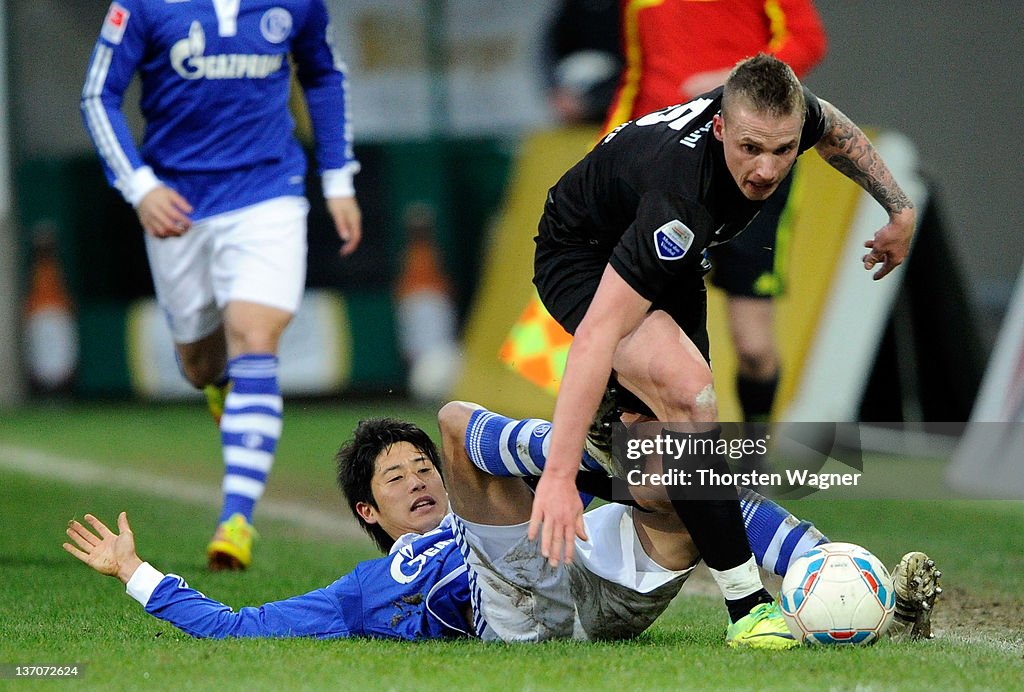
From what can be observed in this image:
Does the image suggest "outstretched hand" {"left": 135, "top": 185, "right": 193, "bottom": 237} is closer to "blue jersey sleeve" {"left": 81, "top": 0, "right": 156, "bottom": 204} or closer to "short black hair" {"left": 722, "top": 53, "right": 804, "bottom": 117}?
"blue jersey sleeve" {"left": 81, "top": 0, "right": 156, "bottom": 204}

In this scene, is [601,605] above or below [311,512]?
above

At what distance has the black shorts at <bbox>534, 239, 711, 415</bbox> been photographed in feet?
13.4

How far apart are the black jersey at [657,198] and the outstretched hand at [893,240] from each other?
1.27ft

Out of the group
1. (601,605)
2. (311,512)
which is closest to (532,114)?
(311,512)

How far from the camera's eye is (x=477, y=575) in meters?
3.87

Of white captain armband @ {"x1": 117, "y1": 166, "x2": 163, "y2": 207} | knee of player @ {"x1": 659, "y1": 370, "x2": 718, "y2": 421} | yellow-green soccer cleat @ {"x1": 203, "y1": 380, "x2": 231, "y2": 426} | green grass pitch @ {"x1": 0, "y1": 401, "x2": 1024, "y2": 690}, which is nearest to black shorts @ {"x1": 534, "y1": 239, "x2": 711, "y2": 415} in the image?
knee of player @ {"x1": 659, "y1": 370, "x2": 718, "y2": 421}

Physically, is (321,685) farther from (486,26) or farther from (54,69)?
(54,69)

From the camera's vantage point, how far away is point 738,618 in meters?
3.74

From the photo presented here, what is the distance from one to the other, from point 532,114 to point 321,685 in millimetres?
10392

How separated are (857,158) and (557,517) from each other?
1.56 metres

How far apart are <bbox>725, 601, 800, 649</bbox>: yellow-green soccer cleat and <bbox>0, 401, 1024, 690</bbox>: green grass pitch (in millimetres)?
48

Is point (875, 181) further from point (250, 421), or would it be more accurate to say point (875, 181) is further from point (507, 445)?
point (250, 421)

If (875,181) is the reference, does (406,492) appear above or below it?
below

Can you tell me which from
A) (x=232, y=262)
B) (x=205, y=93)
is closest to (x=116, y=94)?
(x=205, y=93)
